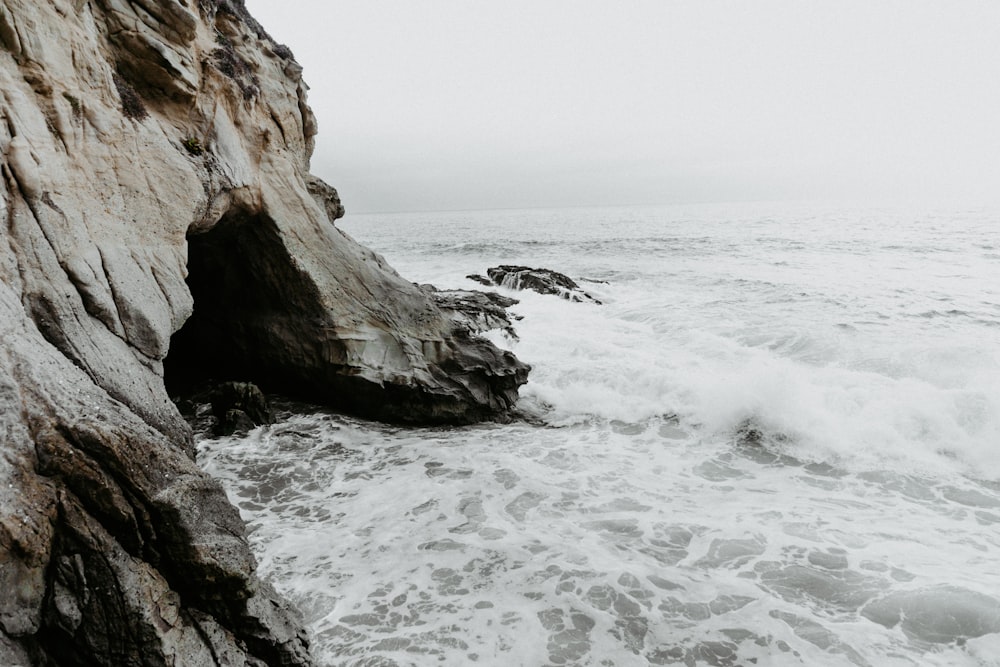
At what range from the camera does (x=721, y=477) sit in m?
8.95

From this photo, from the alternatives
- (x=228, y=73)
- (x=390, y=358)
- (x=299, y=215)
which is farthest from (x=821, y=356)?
(x=228, y=73)

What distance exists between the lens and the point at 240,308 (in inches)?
476

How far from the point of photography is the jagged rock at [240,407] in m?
10.2

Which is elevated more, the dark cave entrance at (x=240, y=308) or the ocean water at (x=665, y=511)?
the dark cave entrance at (x=240, y=308)

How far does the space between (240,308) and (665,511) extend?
31.3 ft

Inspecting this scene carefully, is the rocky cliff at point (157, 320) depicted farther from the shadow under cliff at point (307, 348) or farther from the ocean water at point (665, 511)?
the ocean water at point (665, 511)

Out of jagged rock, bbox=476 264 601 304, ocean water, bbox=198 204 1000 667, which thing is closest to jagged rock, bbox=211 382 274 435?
ocean water, bbox=198 204 1000 667

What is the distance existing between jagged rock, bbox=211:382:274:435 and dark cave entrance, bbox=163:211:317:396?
1.25 meters

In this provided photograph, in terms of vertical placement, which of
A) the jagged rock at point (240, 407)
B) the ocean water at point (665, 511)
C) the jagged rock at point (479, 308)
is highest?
the jagged rock at point (479, 308)

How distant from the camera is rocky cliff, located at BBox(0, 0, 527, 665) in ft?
12.8

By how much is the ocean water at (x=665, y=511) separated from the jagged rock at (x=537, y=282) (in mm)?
8280

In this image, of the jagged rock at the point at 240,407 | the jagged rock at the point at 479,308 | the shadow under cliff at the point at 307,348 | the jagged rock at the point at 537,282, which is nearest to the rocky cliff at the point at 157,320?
the shadow under cliff at the point at 307,348

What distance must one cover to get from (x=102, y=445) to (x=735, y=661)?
18.9ft

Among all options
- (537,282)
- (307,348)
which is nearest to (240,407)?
(307,348)
